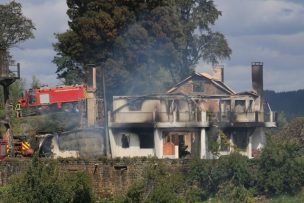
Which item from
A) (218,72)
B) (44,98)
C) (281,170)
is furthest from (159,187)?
(218,72)

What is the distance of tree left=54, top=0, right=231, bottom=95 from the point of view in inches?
2771

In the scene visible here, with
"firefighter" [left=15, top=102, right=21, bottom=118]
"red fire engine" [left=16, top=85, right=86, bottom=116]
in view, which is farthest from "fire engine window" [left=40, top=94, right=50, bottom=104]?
"firefighter" [left=15, top=102, right=21, bottom=118]

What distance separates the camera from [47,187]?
157 feet

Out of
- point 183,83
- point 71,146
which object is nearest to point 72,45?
point 183,83

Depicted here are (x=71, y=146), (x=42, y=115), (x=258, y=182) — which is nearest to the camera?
(x=258, y=182)

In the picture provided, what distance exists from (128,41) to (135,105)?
8.84m

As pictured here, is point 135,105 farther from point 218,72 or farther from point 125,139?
point 218,72

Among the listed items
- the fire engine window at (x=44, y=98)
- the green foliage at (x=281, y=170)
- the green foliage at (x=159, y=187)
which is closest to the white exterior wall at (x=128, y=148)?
the green foliage at (x=159, y=187)

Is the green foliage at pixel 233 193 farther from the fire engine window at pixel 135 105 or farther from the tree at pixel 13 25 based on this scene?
the tree at pixel 13 25

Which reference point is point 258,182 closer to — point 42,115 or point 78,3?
point 42,115

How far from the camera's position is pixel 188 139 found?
62.2 meters

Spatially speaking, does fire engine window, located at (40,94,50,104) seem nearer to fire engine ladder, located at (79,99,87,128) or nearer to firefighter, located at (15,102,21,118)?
firefighter, located at (15,102,21,118)

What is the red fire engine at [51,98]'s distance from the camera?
7000cm

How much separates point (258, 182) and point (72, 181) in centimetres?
1007
